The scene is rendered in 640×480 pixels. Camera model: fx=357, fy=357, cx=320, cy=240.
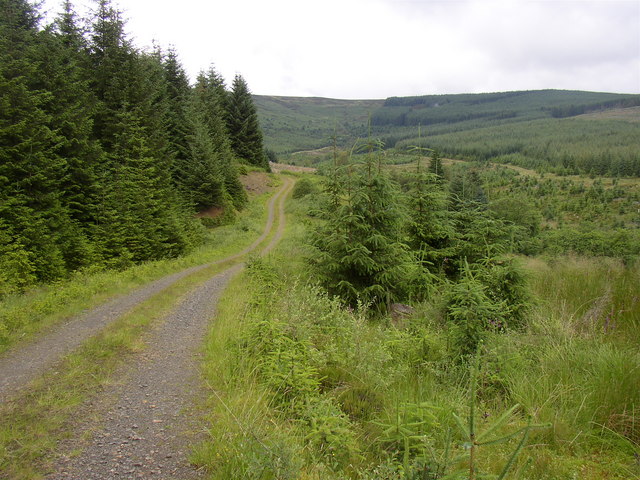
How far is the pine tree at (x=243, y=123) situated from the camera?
45.3 m

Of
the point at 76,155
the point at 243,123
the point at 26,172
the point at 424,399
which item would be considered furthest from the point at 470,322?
the point at 243,123

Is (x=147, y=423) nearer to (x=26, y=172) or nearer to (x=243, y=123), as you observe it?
(x=26, y=172)

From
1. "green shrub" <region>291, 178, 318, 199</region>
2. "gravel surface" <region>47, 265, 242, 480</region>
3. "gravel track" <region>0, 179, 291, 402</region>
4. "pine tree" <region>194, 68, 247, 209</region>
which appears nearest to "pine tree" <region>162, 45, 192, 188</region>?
"pine tree" <region>194, 68, 247, 209</region>

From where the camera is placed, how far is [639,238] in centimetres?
2742

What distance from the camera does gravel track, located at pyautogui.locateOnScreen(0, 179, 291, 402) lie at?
518 centimetres

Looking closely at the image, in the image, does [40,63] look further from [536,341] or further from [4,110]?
[536,341]

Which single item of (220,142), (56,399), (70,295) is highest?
(220,142)

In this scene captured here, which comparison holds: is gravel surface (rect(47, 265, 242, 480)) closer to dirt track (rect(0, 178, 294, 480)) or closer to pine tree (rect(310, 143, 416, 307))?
dirt track (rect(0, 178, 294, 480))

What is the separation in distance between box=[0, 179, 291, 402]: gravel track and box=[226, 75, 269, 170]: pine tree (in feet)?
122

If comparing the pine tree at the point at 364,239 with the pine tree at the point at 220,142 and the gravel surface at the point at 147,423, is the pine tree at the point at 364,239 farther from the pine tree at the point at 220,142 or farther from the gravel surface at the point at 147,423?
the pine tree at the point at 220,142

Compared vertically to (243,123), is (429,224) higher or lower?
lower

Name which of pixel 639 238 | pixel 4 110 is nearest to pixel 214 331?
pixel 4 110

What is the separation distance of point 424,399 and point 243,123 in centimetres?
4658

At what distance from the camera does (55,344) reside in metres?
6.60
